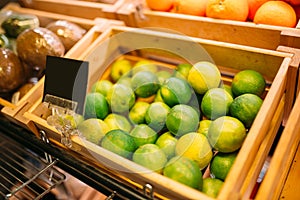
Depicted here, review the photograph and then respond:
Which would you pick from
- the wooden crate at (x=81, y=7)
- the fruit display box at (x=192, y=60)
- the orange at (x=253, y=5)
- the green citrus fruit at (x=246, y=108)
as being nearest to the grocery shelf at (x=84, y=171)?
the fruit display box at (x=192, y=60)

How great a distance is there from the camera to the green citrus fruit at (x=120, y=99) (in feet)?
3.90

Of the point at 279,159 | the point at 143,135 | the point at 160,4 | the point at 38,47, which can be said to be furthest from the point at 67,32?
the point at 279,159

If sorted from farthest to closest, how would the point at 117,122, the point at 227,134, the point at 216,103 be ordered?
1. the point at 117,122
2. the point at 216,103
3. the point at 227,134

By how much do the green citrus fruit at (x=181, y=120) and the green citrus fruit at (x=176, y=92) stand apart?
0.07m

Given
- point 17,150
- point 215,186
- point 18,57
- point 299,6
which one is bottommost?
point 17,150

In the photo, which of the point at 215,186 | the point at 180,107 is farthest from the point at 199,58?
the point at 215,186

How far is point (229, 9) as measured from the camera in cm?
123

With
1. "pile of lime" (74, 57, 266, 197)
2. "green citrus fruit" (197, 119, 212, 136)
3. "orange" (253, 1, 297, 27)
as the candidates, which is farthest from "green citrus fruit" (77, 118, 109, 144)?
"orange" (253, 1, 297, 27)

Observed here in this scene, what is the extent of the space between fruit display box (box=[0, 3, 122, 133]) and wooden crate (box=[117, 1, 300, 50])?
0.34 ft

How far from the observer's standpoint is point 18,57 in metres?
1.38

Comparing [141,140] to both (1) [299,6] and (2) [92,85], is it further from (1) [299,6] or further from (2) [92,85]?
(1) [299,6]

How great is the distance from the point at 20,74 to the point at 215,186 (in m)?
0.96

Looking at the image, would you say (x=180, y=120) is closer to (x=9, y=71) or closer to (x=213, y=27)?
(x=213, y=27)

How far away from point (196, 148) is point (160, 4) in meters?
0.74
